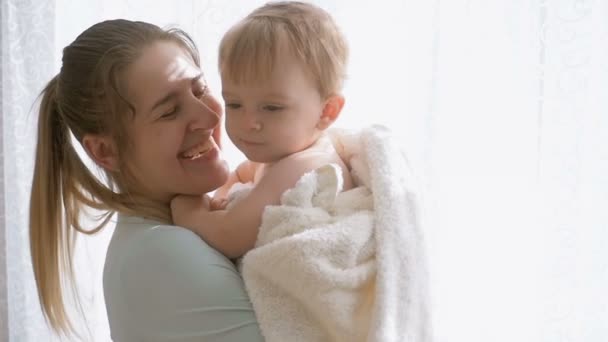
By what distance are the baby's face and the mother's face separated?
58 mm

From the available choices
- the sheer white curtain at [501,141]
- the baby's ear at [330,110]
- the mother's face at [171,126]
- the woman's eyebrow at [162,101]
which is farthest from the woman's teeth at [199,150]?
the sheer white curtain at [501,141]

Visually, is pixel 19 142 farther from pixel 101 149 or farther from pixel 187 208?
pixel 187 208

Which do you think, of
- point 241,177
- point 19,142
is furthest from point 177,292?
point 19,142

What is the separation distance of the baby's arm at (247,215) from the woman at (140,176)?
3 centimetres

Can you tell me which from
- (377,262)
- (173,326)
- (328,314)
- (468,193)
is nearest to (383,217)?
(377,262)

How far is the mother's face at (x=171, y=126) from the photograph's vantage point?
1313 millimetres

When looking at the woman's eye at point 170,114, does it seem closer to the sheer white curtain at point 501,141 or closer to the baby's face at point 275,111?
the baby's face at point 275,111

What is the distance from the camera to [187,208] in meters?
1.33

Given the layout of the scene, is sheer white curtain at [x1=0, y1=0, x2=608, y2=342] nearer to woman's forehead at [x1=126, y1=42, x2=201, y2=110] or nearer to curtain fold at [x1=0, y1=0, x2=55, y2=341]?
woman's forehead at [x1=126, y1=42, x2=201, y2=110]

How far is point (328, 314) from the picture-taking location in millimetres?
1135

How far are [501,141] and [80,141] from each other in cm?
103

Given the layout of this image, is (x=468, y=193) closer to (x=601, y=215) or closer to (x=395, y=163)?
(x=601, y=215)

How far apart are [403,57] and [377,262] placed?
92 cm

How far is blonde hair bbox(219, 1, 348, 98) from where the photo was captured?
1.27 metres
